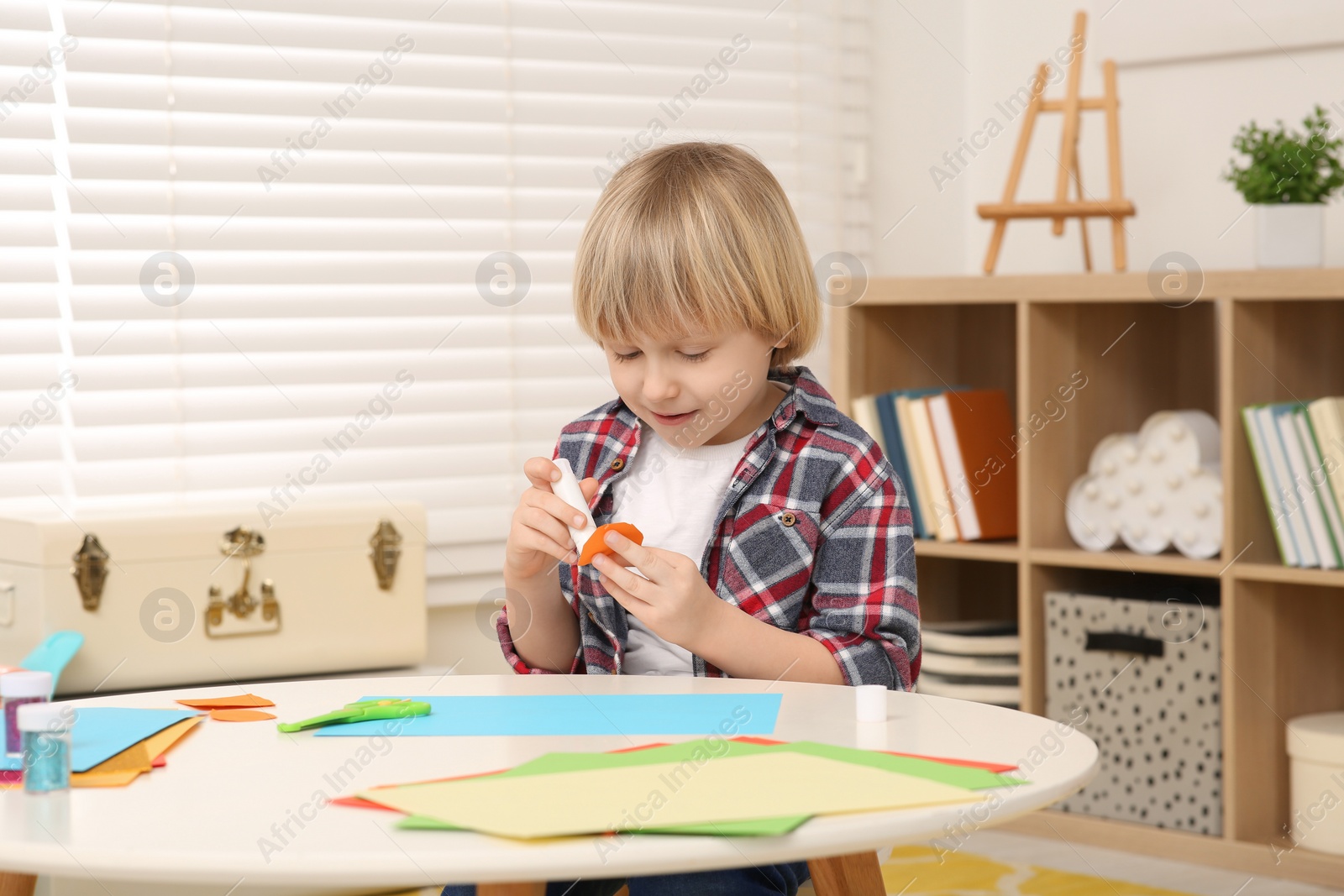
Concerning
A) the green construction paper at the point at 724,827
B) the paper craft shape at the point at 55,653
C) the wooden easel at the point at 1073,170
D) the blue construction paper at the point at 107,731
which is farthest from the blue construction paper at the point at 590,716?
the wooden easel at the point at 1073,170

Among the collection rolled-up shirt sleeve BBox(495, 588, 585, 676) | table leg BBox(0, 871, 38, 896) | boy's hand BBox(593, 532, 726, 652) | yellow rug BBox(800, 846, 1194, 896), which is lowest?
yellow rug BBox(800, 846, 1194, 896)

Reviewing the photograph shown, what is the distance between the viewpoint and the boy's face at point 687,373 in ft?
3.73

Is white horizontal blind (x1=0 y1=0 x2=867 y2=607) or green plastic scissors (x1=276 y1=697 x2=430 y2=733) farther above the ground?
white horizontal blind (x1=0 y1=0 x2=867 y2=607)

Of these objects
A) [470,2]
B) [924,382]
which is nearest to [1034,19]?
[924,382]

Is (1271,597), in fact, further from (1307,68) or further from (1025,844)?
(1307,68)

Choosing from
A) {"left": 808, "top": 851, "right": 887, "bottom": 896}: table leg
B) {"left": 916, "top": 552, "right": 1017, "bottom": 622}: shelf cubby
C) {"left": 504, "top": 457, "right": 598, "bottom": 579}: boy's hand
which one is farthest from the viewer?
{"left": 916, "top": 552, "right": 1017, "bottom": 622}: shelf cubby

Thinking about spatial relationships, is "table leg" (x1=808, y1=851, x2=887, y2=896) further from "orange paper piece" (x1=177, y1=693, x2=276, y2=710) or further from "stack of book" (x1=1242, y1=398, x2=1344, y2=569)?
"stack of book" (x1=1242, y1=398, x2=1344, y2=569)

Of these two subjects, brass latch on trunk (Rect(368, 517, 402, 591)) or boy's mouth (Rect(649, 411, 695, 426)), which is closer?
boy's mouth (Rect(649, 411, 695, 426))

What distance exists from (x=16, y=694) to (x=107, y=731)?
8 centimetres

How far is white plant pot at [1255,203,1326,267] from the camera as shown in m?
2.02

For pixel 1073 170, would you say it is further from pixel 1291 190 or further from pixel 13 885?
pixel 13 885

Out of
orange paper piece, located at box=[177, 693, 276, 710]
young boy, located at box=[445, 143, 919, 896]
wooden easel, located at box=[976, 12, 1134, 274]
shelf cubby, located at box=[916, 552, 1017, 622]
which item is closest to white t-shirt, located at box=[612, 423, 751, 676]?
young boy, located at box=[445, 143, 919, 896]

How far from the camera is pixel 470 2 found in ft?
7.43

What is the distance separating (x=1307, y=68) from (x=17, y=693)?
6.94 ft
